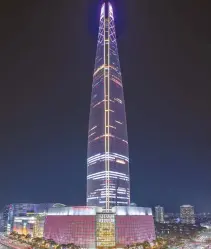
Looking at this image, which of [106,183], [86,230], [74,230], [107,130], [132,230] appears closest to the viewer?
[86,230]

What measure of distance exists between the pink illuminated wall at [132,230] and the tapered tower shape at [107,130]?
28.9ft

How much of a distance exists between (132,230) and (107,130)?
2285cm

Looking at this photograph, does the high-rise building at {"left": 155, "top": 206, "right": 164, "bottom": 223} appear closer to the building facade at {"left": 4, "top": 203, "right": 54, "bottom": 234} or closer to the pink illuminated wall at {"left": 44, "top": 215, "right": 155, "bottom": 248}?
the building facade at {"left": 4, "top": 203, "right": 54, "bottom": 234}

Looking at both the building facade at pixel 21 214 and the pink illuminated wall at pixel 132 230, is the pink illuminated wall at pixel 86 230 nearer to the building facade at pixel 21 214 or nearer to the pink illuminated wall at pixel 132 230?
the pink illuminated wall at pixel 132 230

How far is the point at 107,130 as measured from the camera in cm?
7269

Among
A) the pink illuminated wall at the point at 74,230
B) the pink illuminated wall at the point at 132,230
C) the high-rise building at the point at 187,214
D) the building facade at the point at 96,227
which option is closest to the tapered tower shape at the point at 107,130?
the pink illuminated wall at the point at 132,230

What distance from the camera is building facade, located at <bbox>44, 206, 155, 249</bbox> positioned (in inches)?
→ 2261

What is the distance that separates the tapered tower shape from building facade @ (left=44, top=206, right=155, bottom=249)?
9734 millimetres

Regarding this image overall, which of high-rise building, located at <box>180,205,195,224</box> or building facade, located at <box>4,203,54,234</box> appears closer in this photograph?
Result: building facade, located at <box>4,203,54,234</box>

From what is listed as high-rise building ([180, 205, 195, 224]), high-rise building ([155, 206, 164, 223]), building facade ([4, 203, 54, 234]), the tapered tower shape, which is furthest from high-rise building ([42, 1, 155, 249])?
high-rise building ([180, 205, 195, 224])

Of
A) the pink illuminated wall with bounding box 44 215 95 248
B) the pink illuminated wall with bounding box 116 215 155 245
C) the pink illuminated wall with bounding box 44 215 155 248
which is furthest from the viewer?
the pink illuminated wall with bounding box 116 215 155 245

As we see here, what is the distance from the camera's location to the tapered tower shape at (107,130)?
72.2 meters

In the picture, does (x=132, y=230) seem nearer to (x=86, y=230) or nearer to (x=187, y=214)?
(x=86, y=230)

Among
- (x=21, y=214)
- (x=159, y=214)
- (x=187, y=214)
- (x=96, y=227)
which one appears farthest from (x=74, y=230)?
(x=187, y=214)
